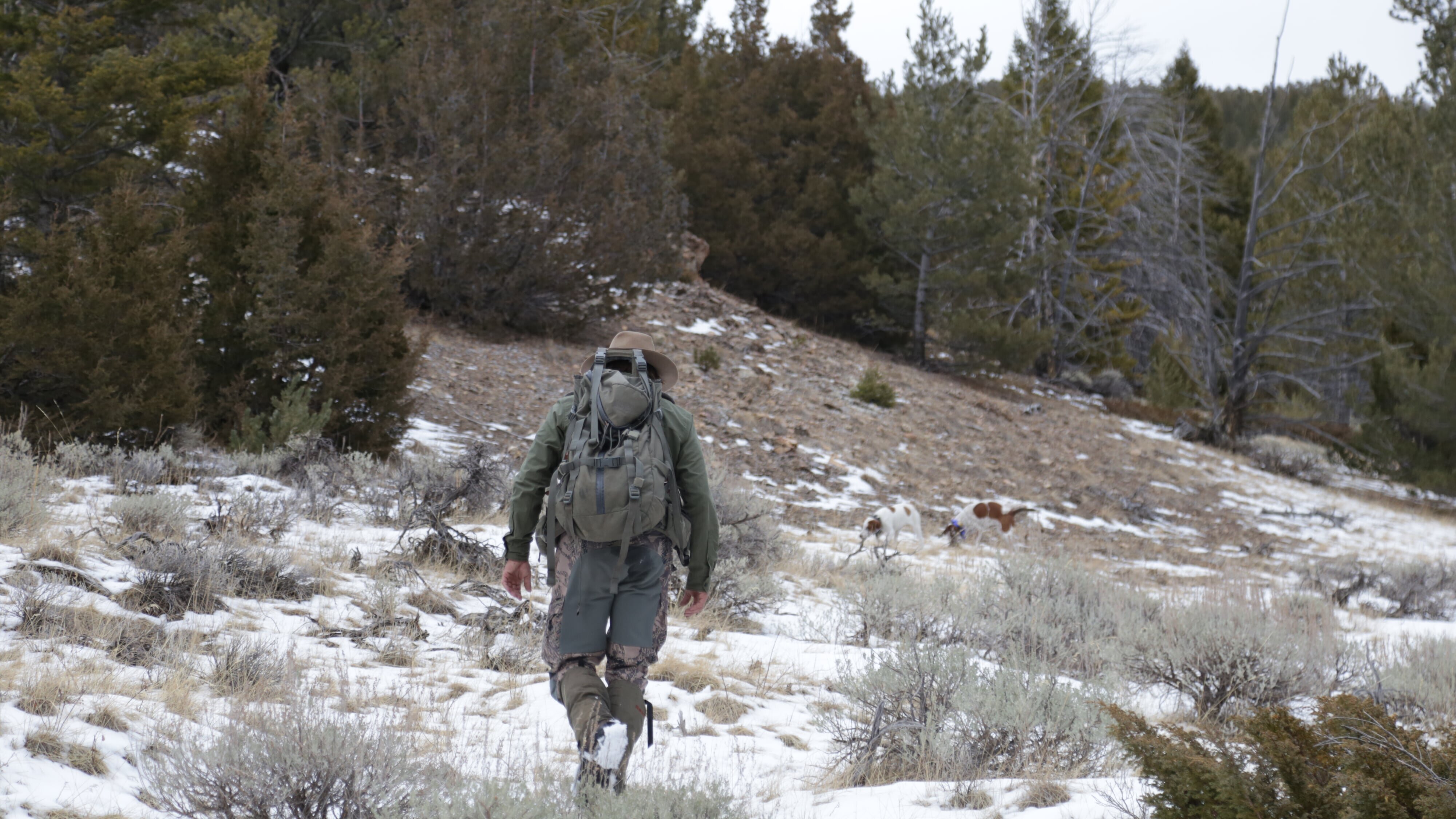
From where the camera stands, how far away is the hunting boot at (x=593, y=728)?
259cm

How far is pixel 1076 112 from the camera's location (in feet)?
66.1

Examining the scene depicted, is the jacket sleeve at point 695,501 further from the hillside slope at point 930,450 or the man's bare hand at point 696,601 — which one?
the hillside slope at point 930,450

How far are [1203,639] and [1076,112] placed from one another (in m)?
18.0

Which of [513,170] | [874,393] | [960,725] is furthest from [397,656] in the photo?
[874,393]

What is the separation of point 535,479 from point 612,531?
41 centimetres

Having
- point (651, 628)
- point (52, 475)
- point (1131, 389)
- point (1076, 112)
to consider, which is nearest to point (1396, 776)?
point (651, 628)

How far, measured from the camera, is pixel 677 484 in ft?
9.73

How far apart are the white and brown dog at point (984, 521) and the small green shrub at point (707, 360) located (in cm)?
507

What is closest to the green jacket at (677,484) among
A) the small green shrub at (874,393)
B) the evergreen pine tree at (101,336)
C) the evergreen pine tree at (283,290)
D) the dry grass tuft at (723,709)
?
the dry grass tuft at (723,709)

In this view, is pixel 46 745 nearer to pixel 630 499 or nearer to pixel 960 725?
pixel 630 499

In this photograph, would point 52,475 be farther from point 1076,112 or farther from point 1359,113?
point 1359,113

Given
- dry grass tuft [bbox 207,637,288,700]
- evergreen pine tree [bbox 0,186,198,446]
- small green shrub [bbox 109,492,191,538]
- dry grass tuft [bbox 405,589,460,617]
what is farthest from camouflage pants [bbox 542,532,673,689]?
evergreen pine tree [bbox 0,186,198,446]

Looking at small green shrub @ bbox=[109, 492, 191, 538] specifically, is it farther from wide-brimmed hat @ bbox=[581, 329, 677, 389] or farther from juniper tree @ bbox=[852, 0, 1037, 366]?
juniper tree @ bbox=[852, 0, 1037, 366]

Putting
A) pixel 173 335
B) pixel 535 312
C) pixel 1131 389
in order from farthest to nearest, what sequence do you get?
pixel 1131 389 → pixel 535 312 → pixel 173 335
